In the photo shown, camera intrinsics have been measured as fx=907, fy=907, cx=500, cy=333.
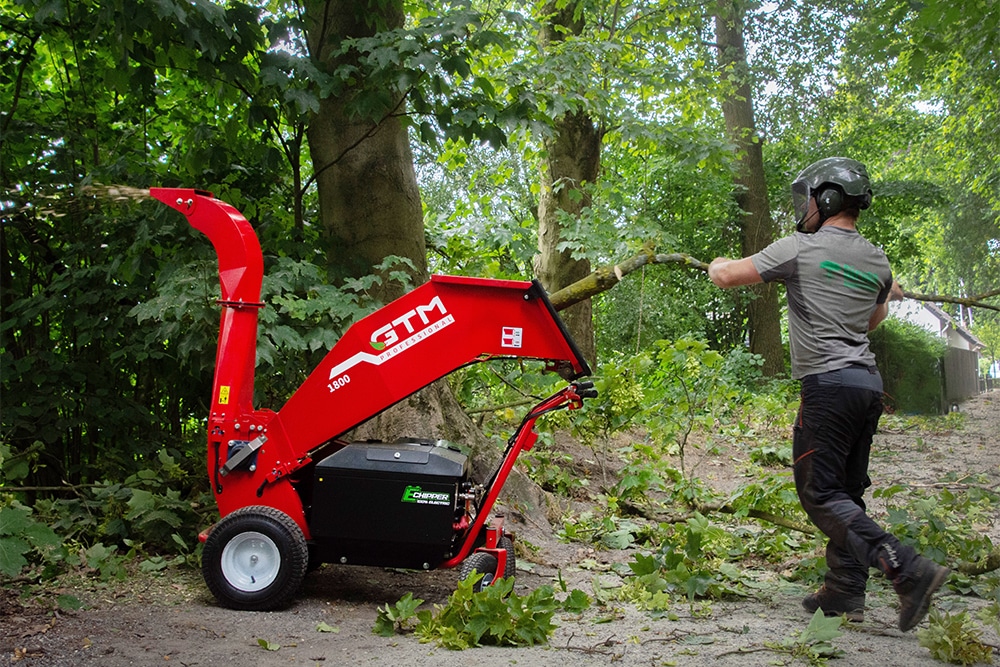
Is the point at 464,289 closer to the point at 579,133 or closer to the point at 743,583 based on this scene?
the point at 743,583

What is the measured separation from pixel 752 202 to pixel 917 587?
15370mm

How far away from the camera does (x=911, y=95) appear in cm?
2116

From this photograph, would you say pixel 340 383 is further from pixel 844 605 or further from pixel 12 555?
pixel 844 605

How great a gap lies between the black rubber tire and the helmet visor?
88.6 inches

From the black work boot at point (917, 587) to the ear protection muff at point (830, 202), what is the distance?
5.10ft

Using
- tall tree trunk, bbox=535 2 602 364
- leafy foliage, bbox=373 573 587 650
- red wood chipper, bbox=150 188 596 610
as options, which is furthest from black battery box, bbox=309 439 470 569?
tall tree trunk, bbox=535 2 602 364

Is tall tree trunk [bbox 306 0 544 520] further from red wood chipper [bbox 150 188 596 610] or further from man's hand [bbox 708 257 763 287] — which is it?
man's hand [bbox 708 257 763 287]

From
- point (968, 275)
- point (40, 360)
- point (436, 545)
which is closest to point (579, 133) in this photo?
point (40, 360)

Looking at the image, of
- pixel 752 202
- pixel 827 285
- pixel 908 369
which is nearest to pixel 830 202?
pixel 827 285

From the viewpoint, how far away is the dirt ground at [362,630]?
355cm

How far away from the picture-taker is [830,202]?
4.14m

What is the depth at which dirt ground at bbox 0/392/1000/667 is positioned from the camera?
3.55 meters

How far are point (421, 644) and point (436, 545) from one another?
652mm

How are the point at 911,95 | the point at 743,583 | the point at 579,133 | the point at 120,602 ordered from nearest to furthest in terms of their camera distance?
the point at 120,602, the point at 743,583, the point at 579,133, the point at 911,95
